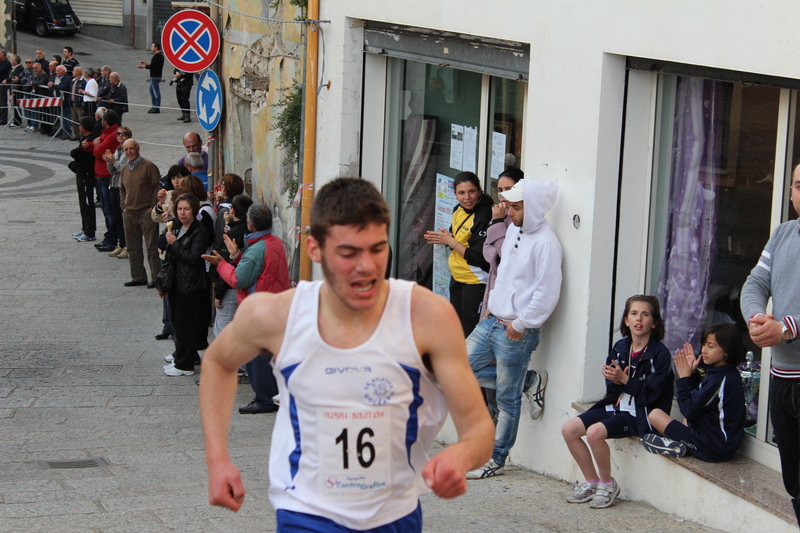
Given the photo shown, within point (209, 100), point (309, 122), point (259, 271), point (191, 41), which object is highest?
point (191, 41)

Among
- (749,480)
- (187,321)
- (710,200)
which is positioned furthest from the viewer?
(187,321)

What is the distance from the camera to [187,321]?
30.2ft

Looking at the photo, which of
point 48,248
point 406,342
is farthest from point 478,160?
point 48,248

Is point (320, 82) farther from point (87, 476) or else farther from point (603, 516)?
point (603, 516)

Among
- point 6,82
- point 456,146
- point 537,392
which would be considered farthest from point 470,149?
point 6,82

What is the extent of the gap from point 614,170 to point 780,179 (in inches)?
44.2

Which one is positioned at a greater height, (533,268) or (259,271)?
(533,268)

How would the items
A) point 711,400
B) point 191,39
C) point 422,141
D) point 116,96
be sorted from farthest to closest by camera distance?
point 116,96, point 191,39, point 422,141, point 711,400

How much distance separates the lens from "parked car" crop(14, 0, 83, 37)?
3550cm

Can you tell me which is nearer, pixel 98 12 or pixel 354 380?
pixel 354 380

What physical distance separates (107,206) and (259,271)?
6377mm

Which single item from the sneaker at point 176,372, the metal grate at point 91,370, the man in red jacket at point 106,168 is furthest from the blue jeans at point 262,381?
the man in red jacket at point 106,168

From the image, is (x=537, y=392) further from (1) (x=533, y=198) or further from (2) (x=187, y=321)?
(2) (x=187, y=321)

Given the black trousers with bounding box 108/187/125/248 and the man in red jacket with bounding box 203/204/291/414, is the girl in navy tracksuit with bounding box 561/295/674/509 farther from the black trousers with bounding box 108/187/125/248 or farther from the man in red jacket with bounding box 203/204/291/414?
the black trousers with bounding box 108/187/125/248
